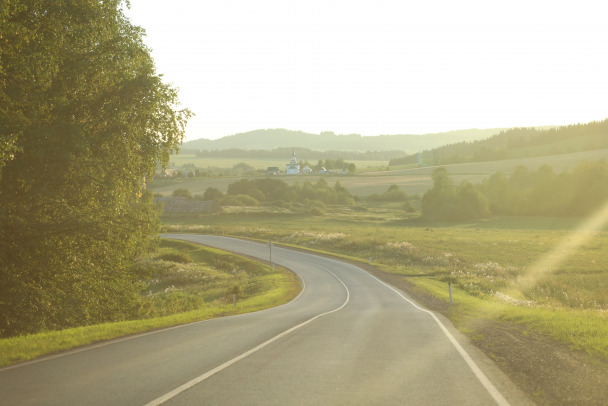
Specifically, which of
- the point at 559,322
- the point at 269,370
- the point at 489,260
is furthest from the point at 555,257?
the point at 269,370

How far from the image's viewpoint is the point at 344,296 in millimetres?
31453

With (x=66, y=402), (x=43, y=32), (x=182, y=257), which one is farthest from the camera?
(x=182, y=257)

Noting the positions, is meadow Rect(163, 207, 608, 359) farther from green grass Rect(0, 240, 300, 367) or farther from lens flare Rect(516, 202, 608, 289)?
green grass Rect(0, 240, 300, 367)

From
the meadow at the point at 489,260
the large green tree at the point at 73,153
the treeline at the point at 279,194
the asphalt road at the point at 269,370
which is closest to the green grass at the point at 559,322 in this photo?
the meadow at the point at 489,260

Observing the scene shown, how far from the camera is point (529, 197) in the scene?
102m

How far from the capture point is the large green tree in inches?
569

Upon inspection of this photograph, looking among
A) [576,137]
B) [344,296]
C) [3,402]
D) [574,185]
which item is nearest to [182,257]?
[344,296]

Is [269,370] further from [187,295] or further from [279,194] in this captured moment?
[279,194]

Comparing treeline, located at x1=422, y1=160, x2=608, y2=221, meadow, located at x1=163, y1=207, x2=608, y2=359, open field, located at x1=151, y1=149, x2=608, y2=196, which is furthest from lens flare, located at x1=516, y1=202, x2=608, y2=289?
open field, located at x1=151, y1=149, x2=608, y2=196

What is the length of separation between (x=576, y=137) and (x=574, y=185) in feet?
309

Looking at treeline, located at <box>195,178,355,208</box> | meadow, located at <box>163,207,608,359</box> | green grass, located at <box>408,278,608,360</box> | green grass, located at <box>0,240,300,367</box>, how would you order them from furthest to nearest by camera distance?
1. treeline, located at <box>195,178,355,208</box>
2. meadow, located at <box>163,207,608,359</box>
3. green grass, located at <box>0,240,300,367</box>
4. green grass, located at <box>408,278,608,360</box>

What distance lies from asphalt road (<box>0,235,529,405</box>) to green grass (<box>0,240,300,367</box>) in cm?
79

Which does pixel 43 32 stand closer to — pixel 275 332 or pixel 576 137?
pixel 275 332

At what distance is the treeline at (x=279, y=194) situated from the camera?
11812 cm
